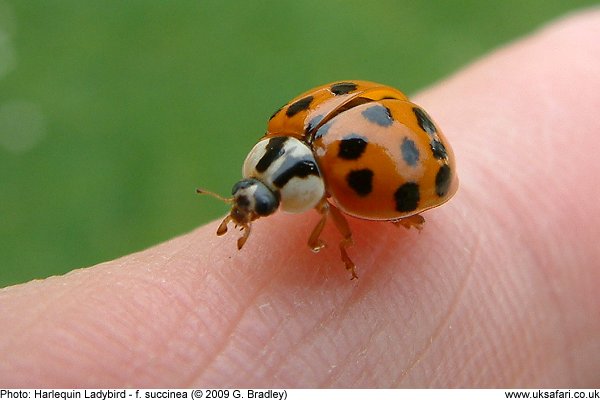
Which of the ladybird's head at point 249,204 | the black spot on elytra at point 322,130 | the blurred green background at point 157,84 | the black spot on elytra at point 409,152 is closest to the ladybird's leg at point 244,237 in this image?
the ladybird's head at point 249,204

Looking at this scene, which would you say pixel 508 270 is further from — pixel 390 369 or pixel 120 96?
pixel 120 96

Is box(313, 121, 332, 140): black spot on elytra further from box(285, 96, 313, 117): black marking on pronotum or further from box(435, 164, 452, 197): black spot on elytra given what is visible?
box(435, 164, 452, 197): black spot on elytra

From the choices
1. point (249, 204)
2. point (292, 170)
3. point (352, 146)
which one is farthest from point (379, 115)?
point (249, 204)

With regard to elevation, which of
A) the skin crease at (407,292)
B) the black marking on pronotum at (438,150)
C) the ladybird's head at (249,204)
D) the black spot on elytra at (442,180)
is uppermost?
the black marking on pronotum at (438,150)

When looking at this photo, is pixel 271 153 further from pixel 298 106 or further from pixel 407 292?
pixel 407 292

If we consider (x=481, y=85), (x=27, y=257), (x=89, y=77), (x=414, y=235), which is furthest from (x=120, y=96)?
(x=414, y=235)

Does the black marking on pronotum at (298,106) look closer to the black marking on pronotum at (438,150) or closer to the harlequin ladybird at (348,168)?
the harlequin ladybird at (348,168)
